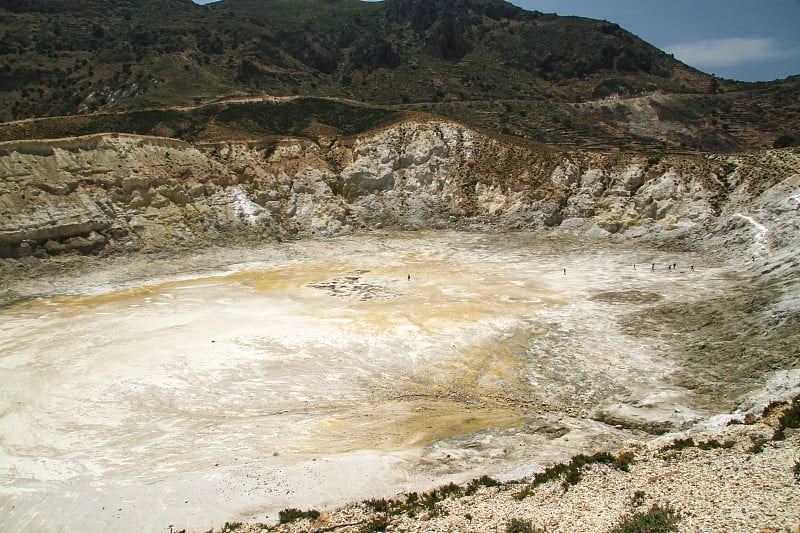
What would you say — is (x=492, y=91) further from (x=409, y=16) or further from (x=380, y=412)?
(x=380, y=412)

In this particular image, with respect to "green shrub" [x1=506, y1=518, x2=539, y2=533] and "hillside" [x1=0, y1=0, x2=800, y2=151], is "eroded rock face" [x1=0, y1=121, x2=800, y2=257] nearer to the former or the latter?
"hillside" [x1=0, y1=0, x2=800, y2=151]

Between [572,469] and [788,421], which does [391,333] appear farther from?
[788,421]

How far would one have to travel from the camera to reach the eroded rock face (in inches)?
1527

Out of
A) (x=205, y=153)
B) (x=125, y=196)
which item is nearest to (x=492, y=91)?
(x=205, y=153)

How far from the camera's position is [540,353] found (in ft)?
74.4

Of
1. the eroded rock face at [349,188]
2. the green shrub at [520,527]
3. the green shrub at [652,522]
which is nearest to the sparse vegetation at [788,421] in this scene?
the green shrub at [652,522]

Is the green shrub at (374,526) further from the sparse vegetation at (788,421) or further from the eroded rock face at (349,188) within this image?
the eroded rock face at (349,188)

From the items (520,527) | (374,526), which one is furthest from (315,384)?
(520,527)

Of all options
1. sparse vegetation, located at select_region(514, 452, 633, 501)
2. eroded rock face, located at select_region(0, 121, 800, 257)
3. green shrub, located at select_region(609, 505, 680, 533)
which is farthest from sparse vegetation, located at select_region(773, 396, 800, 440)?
eroded rock face, located at select_region(0, 121, 800, 257)

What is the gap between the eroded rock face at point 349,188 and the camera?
3878 cm

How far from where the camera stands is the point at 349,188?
1938 inches

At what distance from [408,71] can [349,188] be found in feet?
174

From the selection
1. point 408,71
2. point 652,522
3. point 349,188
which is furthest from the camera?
point 408,71

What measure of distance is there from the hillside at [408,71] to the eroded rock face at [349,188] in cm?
1854
